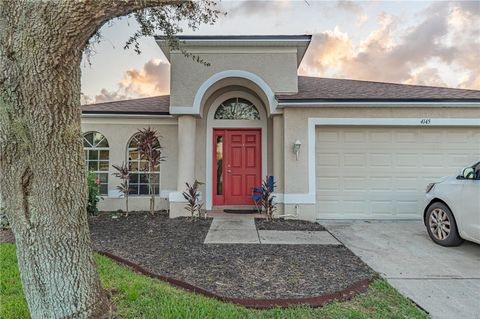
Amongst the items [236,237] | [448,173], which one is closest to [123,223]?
[236,237]

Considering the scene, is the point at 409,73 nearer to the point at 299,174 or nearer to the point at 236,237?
the point at 299,174

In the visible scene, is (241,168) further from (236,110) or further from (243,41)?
(243,41)

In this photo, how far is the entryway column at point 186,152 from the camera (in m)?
7.61

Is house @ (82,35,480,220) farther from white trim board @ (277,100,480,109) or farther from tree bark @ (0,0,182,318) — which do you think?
Answer: tree bark @ (0,0,182,318)

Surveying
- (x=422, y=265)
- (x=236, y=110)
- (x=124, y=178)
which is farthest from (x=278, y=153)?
(x=124, y=178)

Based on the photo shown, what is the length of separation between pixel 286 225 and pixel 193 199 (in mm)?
2610

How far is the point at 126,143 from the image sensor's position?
8.59m

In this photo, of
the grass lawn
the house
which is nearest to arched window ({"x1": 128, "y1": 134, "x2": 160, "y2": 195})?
the house

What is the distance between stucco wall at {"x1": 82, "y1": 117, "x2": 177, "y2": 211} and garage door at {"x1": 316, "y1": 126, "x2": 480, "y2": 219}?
4.64 m

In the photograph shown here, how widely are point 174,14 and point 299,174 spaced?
15.9 ft

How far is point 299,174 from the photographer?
723 cm

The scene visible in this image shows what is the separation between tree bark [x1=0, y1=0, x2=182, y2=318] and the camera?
2084 mm

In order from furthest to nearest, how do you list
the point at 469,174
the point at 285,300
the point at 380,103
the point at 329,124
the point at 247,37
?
the point at 247,37 → the point at 329,124 → the point at 380,103 → the point at 469,174 → the point at 285,300

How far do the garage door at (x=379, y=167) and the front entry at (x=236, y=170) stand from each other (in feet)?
6.86
